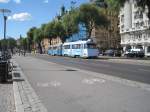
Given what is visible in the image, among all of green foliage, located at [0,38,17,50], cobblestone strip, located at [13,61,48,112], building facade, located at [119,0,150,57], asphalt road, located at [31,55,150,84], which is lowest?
asphalt road, located at [31,55,150,84]

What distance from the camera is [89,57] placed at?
70.4 meters

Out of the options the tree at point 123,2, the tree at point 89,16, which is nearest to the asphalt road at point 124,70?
the tree at point 123,2

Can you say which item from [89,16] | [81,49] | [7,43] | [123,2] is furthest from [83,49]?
[89,16]

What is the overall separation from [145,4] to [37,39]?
123 metres

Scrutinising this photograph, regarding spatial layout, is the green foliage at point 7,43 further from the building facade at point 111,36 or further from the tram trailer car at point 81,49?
the building facade at point 111,36

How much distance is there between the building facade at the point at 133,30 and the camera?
96.6 m

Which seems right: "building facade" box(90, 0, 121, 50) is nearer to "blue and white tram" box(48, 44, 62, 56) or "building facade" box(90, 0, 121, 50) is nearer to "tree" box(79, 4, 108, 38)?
"blue and white tram" box(48, 44, 62, 56)

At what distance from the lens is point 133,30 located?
104 m

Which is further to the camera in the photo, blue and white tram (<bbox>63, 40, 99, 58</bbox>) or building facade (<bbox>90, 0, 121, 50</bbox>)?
building facade (<bbox>90, 0, 121, 50</bbox>)

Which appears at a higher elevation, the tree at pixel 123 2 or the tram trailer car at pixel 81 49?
the tree at pixel 123 2

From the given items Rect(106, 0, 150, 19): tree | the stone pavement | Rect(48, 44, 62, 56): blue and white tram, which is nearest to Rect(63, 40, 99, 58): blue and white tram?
Rect(48, 44, 62, 56): blue and white tram

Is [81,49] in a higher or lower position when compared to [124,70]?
higher

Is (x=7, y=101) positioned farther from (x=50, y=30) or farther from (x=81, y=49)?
(x=50, y=30)

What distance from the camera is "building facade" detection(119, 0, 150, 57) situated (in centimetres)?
9662
